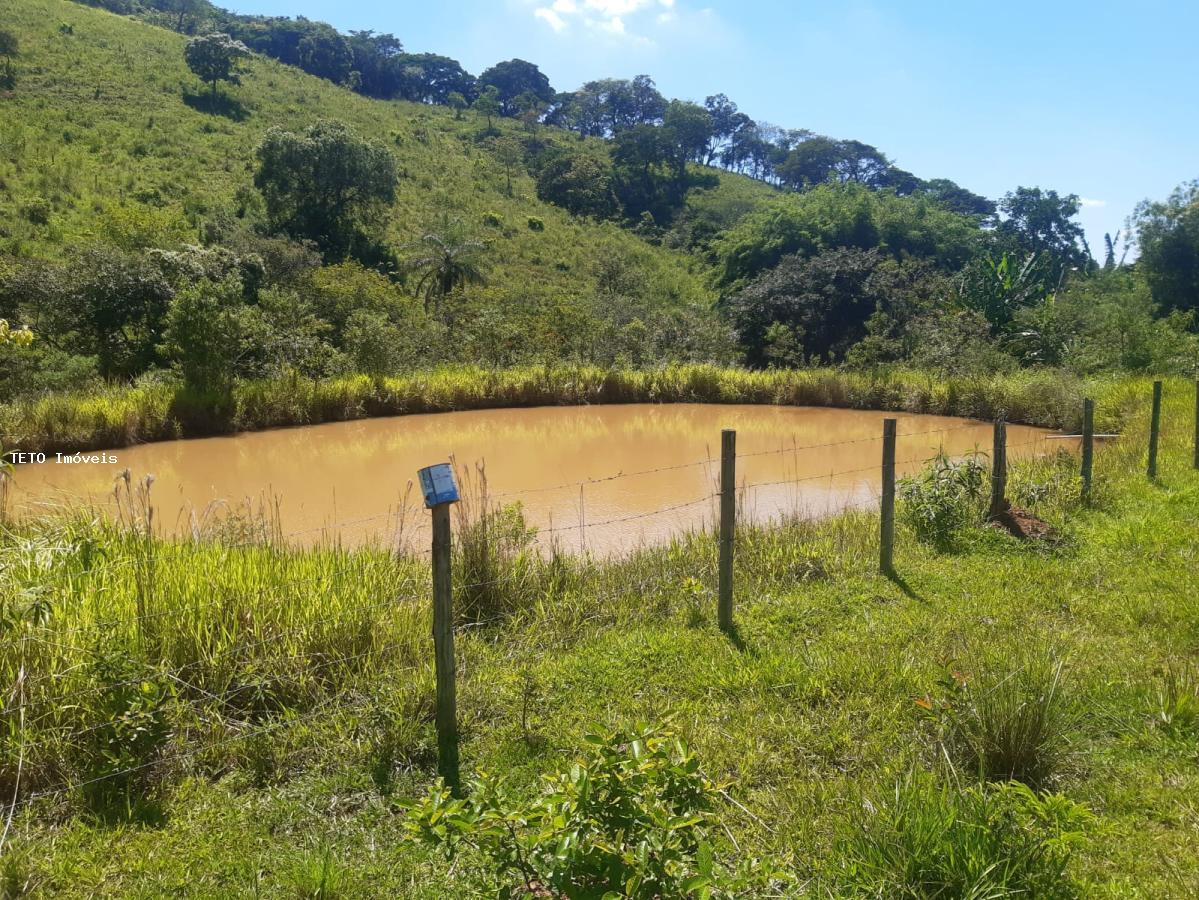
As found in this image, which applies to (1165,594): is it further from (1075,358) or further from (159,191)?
(159,191)

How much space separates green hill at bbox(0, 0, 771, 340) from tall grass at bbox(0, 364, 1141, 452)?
5762 millimetres

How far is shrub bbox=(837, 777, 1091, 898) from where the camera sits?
188 cm

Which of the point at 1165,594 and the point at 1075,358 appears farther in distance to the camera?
the point at 1075,358

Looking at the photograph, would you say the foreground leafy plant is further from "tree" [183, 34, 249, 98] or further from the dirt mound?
"tree" [183, 34, 249, 98]

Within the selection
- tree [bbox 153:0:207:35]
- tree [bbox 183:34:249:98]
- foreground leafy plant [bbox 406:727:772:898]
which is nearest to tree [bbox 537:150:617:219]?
tree [bbox 183:34:249:98]

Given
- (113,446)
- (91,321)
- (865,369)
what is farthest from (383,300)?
(865,369)

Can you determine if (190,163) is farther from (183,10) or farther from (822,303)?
(183,10)

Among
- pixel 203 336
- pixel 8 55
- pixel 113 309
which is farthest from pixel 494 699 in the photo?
pixel 8 55

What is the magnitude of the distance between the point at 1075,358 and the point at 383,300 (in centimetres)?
1484

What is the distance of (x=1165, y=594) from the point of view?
4199 millimetres

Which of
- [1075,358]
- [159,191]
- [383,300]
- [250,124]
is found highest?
[250,124]

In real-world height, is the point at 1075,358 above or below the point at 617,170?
below

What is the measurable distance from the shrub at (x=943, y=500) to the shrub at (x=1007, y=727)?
2913mm

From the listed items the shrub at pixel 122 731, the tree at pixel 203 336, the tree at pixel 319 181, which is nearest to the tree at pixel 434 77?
the tree at pixel 319 181
